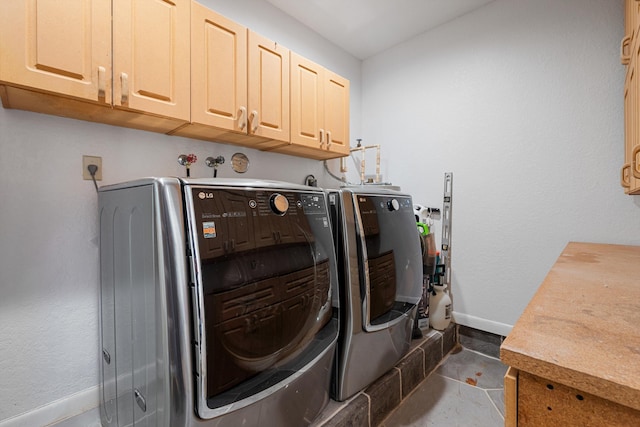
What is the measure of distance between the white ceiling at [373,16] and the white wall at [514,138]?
12cm

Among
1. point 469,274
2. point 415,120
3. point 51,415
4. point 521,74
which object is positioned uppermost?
point 521,74

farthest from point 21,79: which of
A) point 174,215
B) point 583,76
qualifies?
point 583,76

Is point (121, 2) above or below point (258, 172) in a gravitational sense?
above

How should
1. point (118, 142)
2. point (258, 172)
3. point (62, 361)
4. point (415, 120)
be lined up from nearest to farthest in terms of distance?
point (62, 361) < point (118, 142) < point (258, 172) < point (415, 120)

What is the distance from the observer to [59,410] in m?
1.26

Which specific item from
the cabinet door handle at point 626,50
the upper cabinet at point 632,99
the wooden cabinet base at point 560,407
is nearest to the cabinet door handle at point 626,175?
the upper cabinet at point 632,99

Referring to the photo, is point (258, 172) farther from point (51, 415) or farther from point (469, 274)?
point (469, 274)

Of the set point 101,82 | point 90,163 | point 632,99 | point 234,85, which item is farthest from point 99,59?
point 632,99

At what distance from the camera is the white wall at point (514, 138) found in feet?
5.68

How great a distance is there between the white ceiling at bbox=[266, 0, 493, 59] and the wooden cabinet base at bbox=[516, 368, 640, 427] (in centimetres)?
242

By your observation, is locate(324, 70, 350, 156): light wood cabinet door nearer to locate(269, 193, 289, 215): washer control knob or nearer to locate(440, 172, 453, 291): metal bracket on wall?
locate(440, 172, 453, 291): metal bracket on wall

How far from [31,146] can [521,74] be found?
9.26 ft

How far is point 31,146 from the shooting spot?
3.96 ft

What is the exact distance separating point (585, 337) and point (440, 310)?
1671 mm
